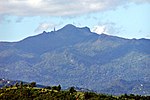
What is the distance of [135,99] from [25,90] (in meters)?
26.0

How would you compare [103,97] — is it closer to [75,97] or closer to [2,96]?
[75,97]

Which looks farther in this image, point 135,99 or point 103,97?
point 135,99

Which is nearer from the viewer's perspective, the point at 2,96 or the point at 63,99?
the point at 63,99

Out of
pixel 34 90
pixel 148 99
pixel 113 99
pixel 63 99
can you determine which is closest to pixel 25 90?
pixel 34 90

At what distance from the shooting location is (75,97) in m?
97.2

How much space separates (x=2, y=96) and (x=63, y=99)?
55.5 feet

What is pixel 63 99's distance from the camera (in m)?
95.2

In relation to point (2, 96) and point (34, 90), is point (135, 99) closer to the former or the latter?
point (34, 90)

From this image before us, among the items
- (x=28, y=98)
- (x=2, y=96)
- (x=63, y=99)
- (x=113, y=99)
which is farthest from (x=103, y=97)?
(x=2, y=96)

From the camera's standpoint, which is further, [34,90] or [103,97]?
[34,90]

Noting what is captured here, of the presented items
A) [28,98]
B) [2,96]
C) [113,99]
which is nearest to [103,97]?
[113,99]

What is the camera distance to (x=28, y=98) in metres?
101

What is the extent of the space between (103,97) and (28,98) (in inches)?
671

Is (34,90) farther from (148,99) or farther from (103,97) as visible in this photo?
(148,99)
